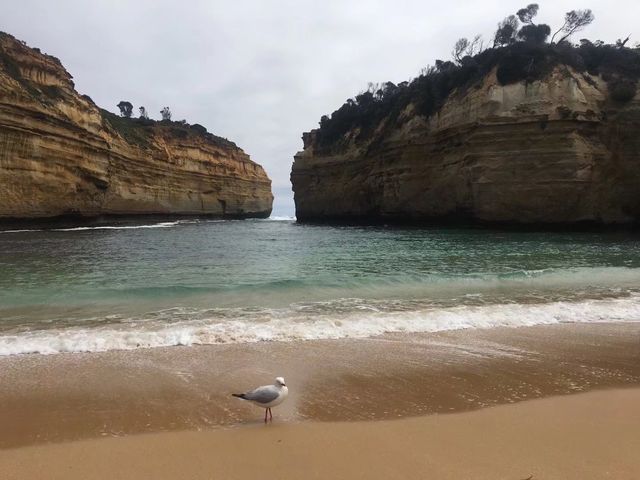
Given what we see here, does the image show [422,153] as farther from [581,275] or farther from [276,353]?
[276,353]

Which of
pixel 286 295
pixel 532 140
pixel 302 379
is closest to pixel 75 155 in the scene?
pixel 286 295

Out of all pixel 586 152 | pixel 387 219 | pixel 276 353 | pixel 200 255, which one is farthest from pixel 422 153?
pixel 276 353

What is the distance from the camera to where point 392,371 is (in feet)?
16.4

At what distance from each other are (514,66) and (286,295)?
27746mm

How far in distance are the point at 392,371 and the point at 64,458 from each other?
333 cm

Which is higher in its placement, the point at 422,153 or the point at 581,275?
the point at 422,153

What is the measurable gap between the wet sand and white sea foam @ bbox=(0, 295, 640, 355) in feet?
1.16

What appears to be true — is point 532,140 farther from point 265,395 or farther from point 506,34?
point 265,395

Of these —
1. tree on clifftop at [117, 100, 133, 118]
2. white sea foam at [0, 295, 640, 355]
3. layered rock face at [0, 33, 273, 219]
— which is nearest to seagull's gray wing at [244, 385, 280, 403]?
white sea foam at [0, 295, 640, 355]

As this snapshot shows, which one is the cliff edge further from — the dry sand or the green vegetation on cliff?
the dry sand

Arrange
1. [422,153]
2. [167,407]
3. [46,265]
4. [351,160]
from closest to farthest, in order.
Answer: [167,407], [46,265], [422,153], [351,160]

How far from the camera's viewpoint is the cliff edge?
1077 inches

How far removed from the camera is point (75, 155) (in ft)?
109

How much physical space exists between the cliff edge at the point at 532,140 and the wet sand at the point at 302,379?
79.6 feet
